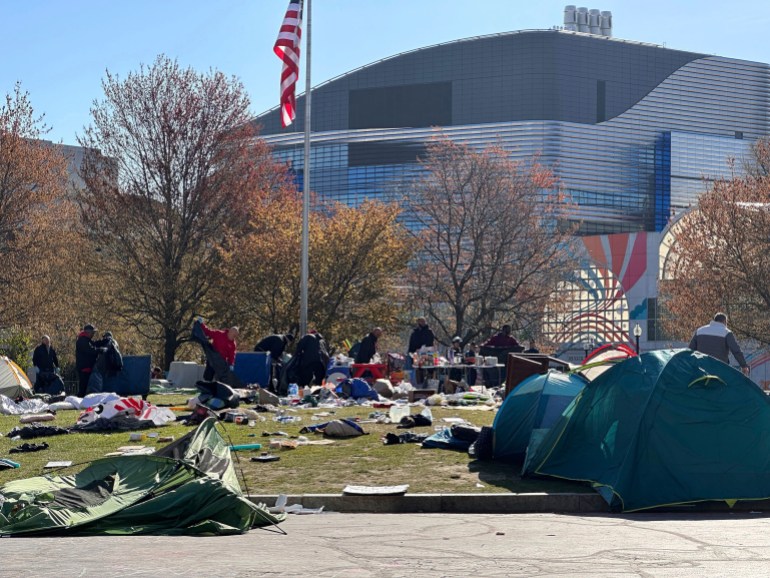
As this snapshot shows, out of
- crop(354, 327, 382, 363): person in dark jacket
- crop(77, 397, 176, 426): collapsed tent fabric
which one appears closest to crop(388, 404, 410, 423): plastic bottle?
crop(77, 397, 176, 426): collapsed tent fabric

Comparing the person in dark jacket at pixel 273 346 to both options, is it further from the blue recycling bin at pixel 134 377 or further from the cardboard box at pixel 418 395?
the cardboard box at pixel 418 395

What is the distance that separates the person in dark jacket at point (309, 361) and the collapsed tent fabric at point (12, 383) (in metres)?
6.19

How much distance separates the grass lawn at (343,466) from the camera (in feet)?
42.0

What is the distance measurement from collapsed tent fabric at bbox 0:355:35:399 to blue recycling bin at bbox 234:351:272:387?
4.82 meters

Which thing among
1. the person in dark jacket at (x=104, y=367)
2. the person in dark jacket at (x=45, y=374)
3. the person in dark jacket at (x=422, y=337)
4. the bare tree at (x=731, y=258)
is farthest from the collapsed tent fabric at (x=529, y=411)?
the bare tree at (x=731, y=258)

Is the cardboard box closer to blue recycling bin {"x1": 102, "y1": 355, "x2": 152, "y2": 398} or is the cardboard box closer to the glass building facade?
blue recycling bin {"x1": 102, "y1": 355, "x2": 152, "y2": 398}

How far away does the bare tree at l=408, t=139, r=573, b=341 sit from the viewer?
52156 millimetres

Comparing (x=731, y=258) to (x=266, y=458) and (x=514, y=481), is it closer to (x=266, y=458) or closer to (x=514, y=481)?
(x=266, y=458)

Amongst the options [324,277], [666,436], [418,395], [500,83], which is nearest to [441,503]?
[666,436]

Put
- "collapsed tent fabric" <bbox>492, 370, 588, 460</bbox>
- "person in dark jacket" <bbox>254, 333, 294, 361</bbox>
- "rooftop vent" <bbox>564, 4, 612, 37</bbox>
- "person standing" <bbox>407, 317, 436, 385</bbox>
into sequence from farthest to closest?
"rooftop vent" <bbox>564, 4, 612, 37</bbox> → "person standing" <bbox>407, 317, 436, 385</bbox> → "person in dark jacket" <bbox>254, 333, 294, 361</bbox> → "collapsed tent fabric" <bbox>492, 370, 588, 460</bbox>

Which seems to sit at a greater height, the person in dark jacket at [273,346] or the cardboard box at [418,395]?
the person in dark jacket at [273,346]

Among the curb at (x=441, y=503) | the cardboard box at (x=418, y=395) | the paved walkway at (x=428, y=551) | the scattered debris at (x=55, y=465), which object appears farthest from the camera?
the cardboard box at (x=418, y=395)

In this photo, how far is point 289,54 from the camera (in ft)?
118

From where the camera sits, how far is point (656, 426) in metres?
12.7
